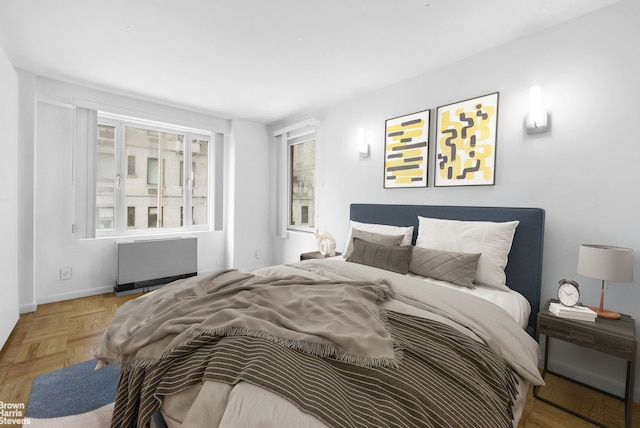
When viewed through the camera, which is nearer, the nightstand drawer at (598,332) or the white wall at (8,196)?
the nightstand drawer at (598,332)

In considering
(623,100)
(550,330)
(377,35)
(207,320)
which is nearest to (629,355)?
(550,330)

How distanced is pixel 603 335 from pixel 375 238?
161 cm

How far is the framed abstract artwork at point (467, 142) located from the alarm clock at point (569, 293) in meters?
0.91

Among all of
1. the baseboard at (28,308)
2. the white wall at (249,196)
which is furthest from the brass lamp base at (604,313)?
the baseboard at (28,308)

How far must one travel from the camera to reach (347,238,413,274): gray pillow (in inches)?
93.8

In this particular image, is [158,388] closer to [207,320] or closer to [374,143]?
[207,320]

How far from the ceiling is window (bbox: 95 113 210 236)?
710mm

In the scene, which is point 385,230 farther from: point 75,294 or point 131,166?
point 75,294

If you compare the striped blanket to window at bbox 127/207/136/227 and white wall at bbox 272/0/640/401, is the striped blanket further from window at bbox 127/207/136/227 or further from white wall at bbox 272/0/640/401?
window at bbox 127/207/136/227

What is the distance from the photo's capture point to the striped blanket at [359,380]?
0.88 metres

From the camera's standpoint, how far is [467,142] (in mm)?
2549

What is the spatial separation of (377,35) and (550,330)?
235 centimetres

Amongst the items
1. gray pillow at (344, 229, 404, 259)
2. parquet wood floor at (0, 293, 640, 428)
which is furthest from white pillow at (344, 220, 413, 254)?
parquet wood floor at (0, 293, 640, 428)

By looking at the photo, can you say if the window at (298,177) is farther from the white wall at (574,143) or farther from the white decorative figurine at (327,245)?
the white wall at (574,143)
